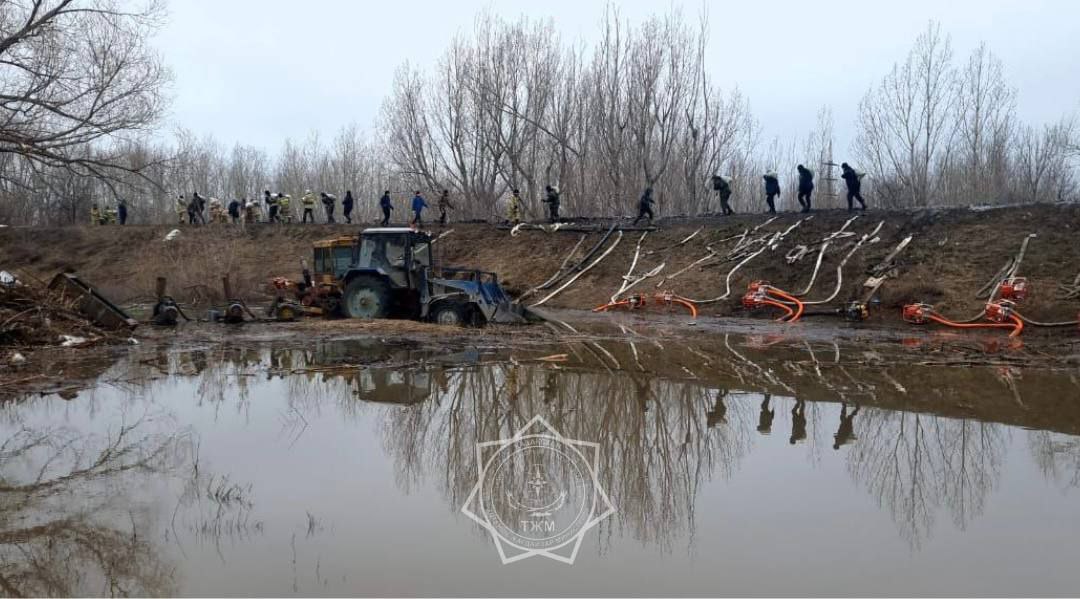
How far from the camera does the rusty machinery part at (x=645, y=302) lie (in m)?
18.6

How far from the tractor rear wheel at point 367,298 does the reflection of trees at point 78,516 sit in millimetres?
9014

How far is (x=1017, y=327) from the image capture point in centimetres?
1390

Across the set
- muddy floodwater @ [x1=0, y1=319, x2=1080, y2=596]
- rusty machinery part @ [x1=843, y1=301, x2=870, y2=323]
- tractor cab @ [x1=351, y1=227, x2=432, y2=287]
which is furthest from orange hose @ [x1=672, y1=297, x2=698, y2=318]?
muddy floodwater @ [x1=0, y1=319, x2=1080, y2=596]

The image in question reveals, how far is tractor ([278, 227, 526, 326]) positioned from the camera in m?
14.9

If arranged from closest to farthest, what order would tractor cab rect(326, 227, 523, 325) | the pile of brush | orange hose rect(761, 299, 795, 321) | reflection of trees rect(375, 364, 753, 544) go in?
reflection of trees rect(375, 364, 753, 544), the pile of brush, tractor cab rect(326, 227, 523, 325), orange hose rect(761, 299, 795, 321)

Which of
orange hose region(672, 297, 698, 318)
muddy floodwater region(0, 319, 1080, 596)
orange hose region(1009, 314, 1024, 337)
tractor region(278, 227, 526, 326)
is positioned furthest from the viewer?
orange hose region(672, 297, 698, 318)

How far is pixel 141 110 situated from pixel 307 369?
200 inches

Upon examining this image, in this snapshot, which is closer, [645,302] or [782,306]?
[782,306]

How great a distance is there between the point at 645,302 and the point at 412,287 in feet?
22.0

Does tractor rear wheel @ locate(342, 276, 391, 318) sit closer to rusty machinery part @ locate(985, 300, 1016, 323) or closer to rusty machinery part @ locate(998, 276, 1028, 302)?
rusty machinery part @ locate(985, 300, 1016, 323)

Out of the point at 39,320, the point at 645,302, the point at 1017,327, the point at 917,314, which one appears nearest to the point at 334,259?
the point at 39,320

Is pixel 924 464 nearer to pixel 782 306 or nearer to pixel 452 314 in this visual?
pixel 452 314

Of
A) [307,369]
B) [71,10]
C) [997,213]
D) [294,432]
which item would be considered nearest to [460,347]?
[307,369]

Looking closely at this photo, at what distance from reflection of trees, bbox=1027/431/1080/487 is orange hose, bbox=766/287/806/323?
9.97 m
